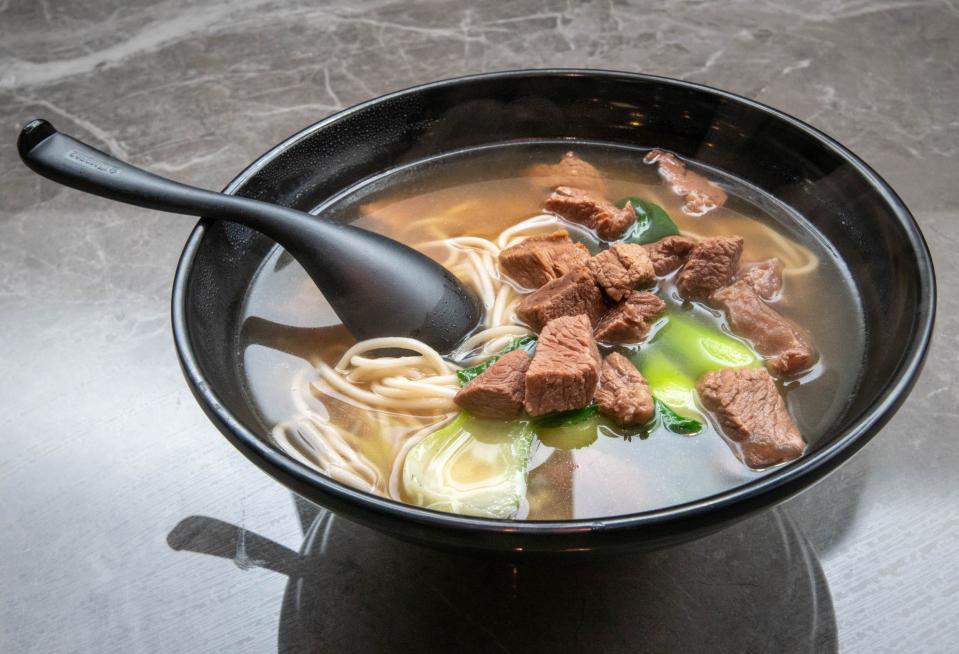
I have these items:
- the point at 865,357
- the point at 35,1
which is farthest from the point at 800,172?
the point at 35,1

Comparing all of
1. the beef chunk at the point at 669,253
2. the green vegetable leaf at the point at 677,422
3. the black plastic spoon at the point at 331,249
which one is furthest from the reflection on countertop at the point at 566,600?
the beef chunk at the point at 669,253

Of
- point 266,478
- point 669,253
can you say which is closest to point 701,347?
point 669,253

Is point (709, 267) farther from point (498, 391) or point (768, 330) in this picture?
point (498, 391)

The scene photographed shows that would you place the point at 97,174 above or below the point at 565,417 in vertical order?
above

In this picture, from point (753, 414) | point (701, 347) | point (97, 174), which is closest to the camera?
point (753, 414)

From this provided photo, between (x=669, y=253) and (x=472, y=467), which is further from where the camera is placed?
(x=669, y=253)

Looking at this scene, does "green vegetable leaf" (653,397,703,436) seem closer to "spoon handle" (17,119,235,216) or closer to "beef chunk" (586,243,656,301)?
"beef chunk" (586,243,656,301)

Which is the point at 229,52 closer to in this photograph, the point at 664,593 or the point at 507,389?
the point at 507,389
